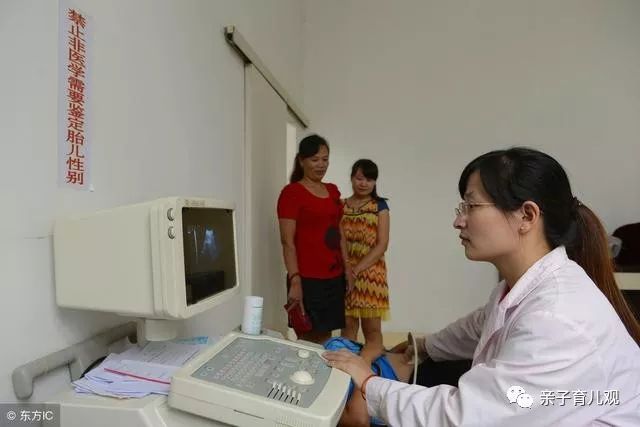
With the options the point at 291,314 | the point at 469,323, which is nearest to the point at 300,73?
the point at 291,314

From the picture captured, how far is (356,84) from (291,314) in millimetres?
2133

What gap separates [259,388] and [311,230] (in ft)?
4.45

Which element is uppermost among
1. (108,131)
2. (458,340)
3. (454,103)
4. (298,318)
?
(454,103)

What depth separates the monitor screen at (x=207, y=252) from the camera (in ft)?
2.72

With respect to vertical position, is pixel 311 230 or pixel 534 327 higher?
pixel 311 230

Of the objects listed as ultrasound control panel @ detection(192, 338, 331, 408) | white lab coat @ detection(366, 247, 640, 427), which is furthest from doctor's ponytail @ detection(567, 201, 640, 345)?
ultrasound control panel @ detection(192, 338, 331, 408)

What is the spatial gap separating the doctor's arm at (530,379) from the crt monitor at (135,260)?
1.69 feet

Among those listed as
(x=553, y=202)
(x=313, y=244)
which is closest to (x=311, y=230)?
(x=313, y=244)

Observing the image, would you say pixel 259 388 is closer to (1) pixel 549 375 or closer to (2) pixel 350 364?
(2) pixel 350 364

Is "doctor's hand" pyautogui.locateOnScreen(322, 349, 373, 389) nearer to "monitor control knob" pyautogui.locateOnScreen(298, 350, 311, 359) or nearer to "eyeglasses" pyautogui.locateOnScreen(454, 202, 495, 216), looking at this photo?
"monitor control knob" pyautogui.locateOnScreen(298, 350, 311, 359)

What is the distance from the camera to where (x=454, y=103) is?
133 inches

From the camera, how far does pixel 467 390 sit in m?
0.78

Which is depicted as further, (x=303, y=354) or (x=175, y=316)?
(x=303, y=354)

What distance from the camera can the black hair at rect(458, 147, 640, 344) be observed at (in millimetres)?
922
